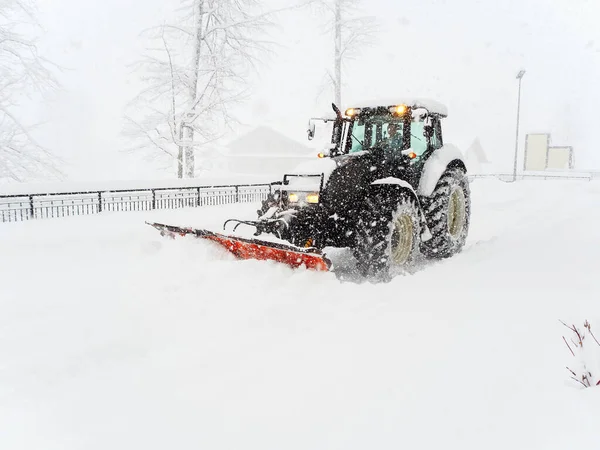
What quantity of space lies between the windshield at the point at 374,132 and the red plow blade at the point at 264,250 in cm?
233

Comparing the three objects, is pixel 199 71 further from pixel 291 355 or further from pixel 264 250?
pixel 291 355

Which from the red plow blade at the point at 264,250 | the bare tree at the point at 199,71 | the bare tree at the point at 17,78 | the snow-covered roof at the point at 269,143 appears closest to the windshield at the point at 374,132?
the red plow blade at the point at 264,250

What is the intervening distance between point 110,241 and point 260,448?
286 inches

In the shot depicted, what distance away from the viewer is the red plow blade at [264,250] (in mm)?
4812

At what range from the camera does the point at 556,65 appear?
8812 cm

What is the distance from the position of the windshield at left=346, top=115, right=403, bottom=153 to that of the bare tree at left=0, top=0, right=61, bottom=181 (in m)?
14.0

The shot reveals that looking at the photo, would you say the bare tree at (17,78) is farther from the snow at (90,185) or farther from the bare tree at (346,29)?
the bare tree at (346,29)

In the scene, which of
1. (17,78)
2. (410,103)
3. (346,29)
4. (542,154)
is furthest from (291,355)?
(542,154)

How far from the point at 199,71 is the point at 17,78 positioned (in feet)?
21.9

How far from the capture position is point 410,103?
20.8 feet

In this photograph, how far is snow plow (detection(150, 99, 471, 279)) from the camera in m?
5.39

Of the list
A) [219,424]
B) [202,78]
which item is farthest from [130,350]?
[202,78]

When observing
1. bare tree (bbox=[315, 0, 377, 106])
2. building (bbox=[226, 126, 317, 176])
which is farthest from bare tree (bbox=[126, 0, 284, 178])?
building (bbox=[226, 126, 317, 176])

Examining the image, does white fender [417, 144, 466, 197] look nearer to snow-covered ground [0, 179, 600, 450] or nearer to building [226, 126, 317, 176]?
snow-covered ground [0, 179, 600, 450]
